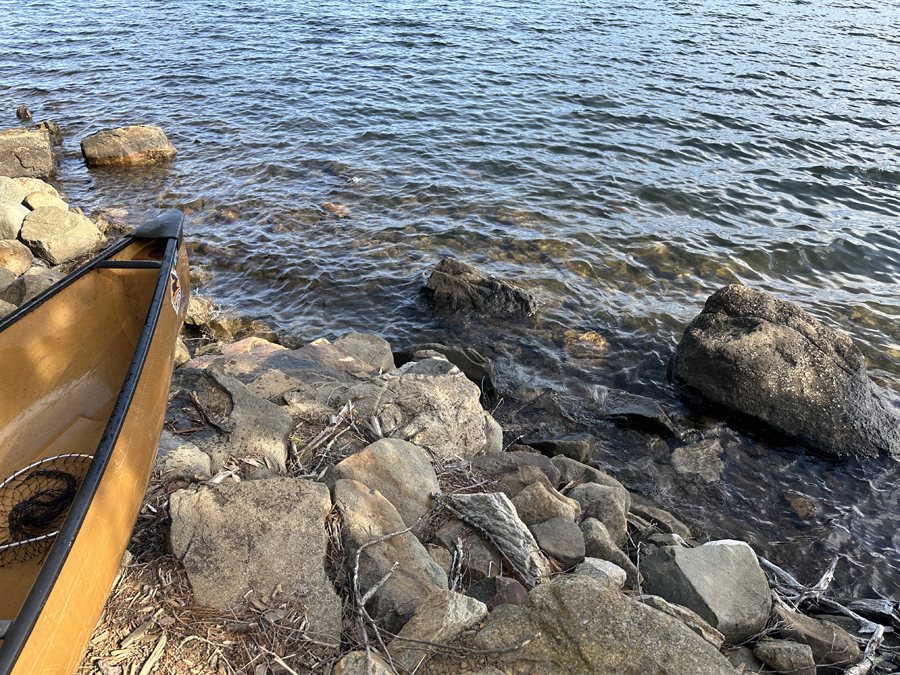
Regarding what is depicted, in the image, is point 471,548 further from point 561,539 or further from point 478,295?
point 478,295

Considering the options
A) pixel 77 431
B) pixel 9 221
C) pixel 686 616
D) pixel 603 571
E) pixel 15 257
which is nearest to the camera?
pixel 686 616

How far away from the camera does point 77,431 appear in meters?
4.15

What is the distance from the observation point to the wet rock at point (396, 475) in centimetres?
343

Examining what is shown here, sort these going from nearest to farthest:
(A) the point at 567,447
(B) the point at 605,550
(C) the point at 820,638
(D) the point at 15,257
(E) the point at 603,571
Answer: (E) the point at 603,571, (C) the point at 820,638, (B) the point at 605,550, (A) the point at 567,447, (D) the point at 15,257

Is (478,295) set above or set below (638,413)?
above

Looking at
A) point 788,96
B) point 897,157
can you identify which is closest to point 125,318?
point 897,157

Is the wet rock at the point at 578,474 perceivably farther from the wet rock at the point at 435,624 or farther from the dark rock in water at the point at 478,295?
the dark rock in water at the point at 478,295

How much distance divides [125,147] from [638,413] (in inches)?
423

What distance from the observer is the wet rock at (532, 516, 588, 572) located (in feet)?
11.2

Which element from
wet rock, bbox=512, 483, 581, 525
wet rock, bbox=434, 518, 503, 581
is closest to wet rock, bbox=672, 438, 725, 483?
wet rock, bbox=512, 483, 581, 525

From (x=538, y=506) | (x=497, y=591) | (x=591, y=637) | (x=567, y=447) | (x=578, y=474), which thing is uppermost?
(x=591, y=637)

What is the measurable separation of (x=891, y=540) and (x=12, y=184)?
11.6 meters

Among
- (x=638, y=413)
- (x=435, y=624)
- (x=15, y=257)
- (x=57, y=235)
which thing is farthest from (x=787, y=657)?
(x=57, y=235)

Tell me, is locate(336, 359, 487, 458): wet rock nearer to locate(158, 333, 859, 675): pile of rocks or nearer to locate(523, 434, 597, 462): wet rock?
locate(158, 333, 859, 675): pile of rocks
